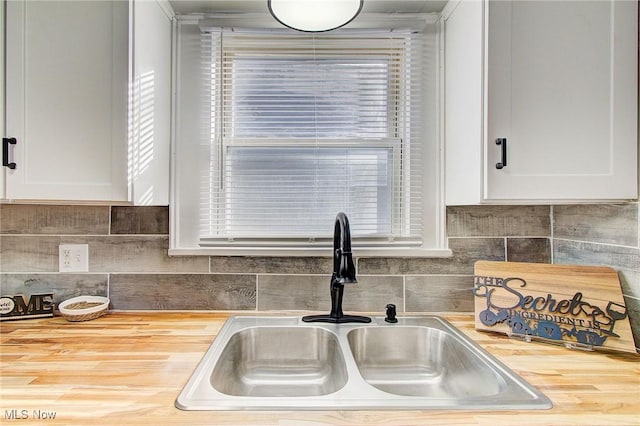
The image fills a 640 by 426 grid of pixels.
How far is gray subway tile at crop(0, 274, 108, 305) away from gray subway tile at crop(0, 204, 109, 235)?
18 centimetres

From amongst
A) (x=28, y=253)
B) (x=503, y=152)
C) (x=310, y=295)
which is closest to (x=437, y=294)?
(x=310, y=295)

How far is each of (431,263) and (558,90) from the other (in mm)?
765

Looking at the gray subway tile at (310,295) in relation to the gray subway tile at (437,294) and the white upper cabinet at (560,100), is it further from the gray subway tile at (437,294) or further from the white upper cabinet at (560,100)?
the white upper cabinet at (560,100)

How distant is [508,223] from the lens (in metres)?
1.54

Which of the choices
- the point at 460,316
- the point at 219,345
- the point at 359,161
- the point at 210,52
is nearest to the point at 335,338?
the point at 219,345

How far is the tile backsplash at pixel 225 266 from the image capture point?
1.50m

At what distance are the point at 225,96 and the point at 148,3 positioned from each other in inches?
16.2

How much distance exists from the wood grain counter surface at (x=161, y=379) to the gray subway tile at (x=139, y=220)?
1.18 feet

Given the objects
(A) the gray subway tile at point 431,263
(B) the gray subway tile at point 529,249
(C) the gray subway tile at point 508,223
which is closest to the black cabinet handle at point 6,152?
(A) the gray subway tile at point 431,263

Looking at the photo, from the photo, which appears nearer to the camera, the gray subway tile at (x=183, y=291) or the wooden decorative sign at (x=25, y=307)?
the wooden decorative sign at (x=25, y=307)

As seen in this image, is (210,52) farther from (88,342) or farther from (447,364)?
(447,364)

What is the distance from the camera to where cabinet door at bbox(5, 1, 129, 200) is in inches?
46.3

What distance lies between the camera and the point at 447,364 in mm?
1292

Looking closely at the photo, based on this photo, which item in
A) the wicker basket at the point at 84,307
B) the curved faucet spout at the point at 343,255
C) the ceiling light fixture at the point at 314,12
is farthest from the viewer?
the wicker basket at the point at 84,307
